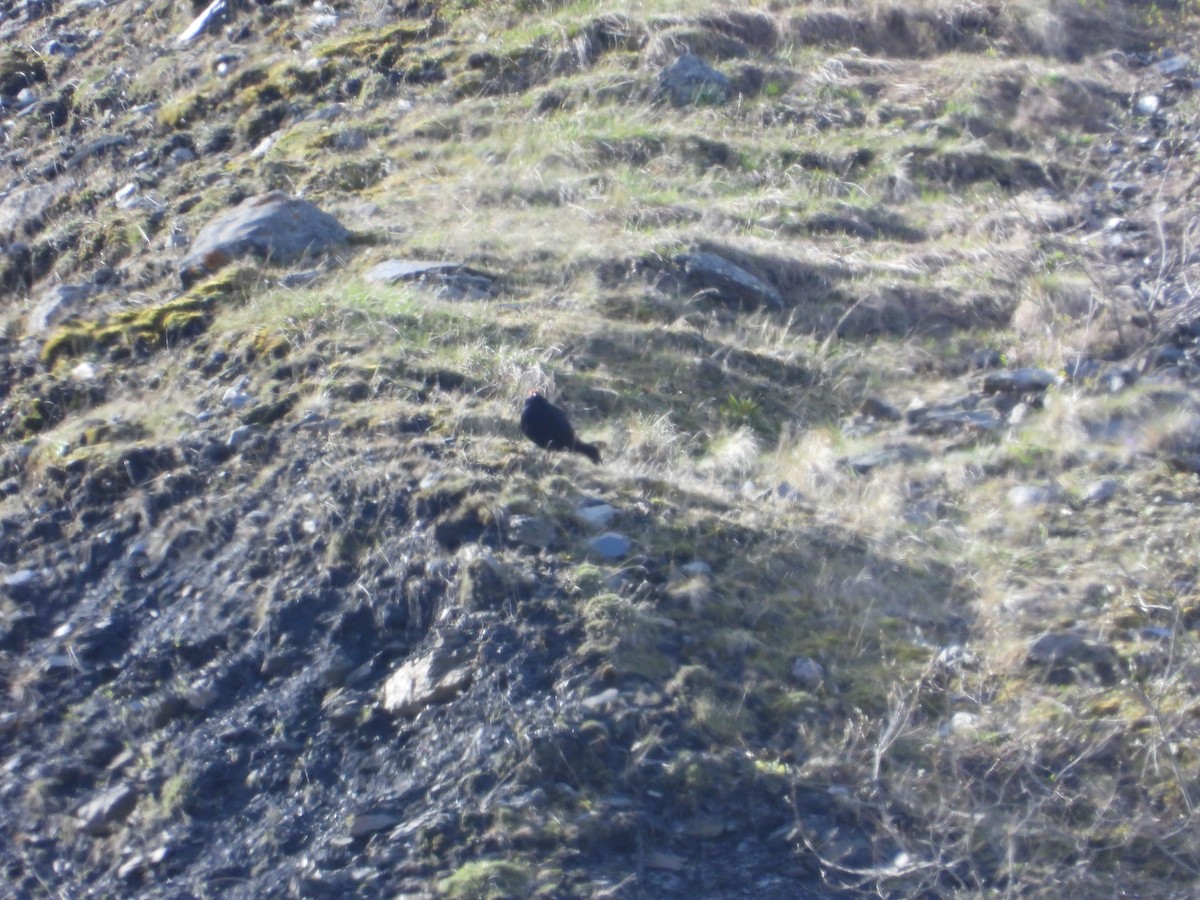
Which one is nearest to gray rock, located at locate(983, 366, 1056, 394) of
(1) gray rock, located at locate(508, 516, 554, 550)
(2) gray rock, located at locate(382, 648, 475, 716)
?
(1) gray rock, located at locate(508, 516, 554, 550)

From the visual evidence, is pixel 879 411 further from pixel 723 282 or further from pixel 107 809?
pixel 107 809

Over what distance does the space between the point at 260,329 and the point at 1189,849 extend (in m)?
4.02

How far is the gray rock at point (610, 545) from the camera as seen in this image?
4.40 m

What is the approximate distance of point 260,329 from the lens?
5.67 meters

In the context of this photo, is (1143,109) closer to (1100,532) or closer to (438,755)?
(1100,532)

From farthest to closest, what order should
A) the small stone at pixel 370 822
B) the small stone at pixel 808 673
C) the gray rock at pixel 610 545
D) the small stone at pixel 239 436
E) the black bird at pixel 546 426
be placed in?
the small stone at pixel 239 436 → the black bird at pixel 546 426 → the gray rock at pixel 610 545 → the small stone at pixel 808 673 → the small stone at pixel 370 822

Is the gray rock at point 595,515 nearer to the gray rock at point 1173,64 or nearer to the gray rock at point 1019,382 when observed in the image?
the gray rock at point 1019,382

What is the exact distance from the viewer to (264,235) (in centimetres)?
637

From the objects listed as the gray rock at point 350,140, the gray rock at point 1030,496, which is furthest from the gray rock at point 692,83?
the gray rock at point 1030,496

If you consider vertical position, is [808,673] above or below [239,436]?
below

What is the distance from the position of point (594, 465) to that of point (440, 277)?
5.61ft

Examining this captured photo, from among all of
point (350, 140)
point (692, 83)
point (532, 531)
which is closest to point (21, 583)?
point (532, 531)

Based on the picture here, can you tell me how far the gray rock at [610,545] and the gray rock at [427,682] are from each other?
617 millimetres

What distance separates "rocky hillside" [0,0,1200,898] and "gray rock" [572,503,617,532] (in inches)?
0.9
